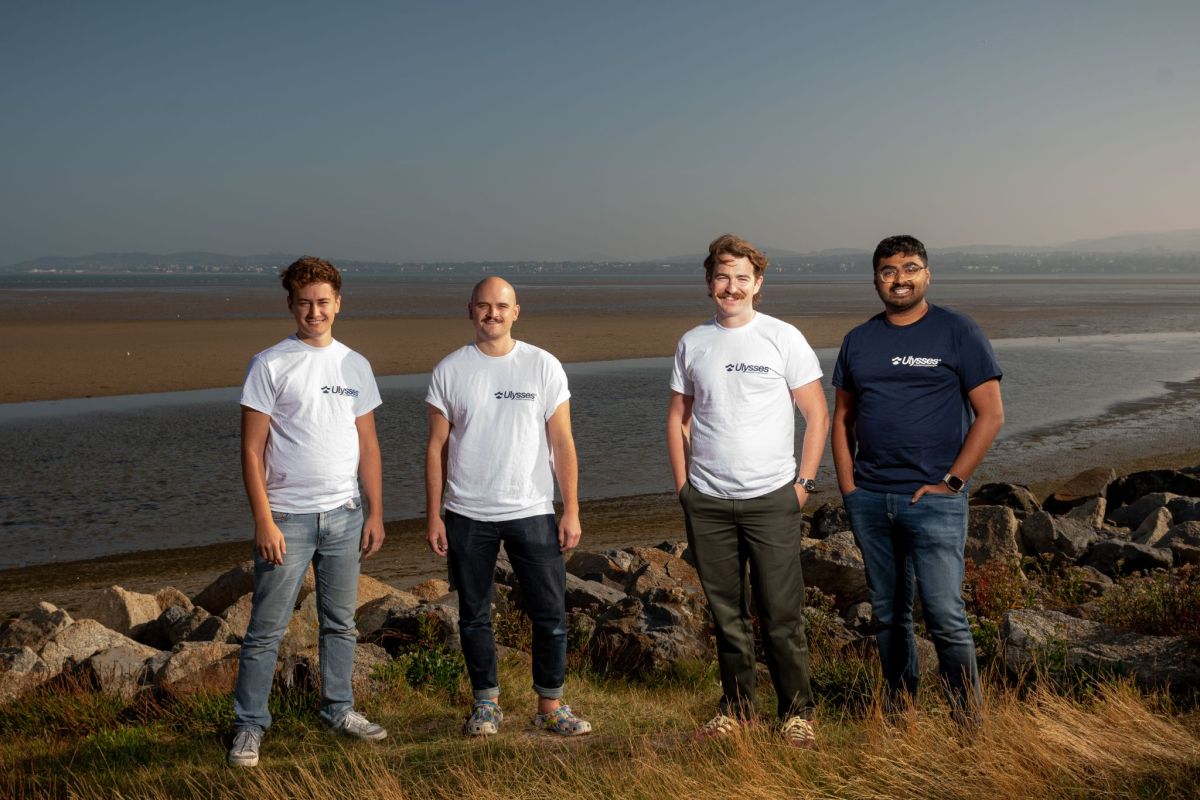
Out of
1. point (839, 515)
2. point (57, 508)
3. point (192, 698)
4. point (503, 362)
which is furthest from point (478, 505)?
point (57, 508)

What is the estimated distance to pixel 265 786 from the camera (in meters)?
4.65

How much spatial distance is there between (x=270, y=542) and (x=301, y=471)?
1.18ft

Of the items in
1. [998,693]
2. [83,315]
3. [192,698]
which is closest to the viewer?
[998,693]

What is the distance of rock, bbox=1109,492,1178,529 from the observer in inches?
461

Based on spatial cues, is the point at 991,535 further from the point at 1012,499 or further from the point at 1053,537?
the point at 1012,499

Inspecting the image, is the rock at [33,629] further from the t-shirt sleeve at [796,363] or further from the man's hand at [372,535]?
the t-shirt sleeve at [796,363]

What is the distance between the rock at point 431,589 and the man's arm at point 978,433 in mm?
5991

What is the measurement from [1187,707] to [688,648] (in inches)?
112

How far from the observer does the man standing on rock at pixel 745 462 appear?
4.91m

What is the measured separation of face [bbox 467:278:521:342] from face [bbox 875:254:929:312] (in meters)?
1.71

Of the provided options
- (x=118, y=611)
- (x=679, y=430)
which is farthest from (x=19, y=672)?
(x=679, y=430)

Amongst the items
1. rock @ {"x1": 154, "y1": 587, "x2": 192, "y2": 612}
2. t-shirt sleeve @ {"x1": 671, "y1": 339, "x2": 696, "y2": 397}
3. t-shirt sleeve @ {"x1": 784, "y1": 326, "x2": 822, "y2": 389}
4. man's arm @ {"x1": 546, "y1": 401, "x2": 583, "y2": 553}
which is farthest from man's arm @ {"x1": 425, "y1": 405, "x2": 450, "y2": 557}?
rock @ {"x1": 154, "y1": 587, "x2": 192, "y2": 612}

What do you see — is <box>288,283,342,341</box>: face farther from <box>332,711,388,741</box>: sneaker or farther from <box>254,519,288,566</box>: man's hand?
<box>332,711,388,741</box>: sneaker

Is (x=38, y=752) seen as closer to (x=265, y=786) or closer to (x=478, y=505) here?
(x=265, y=786)
